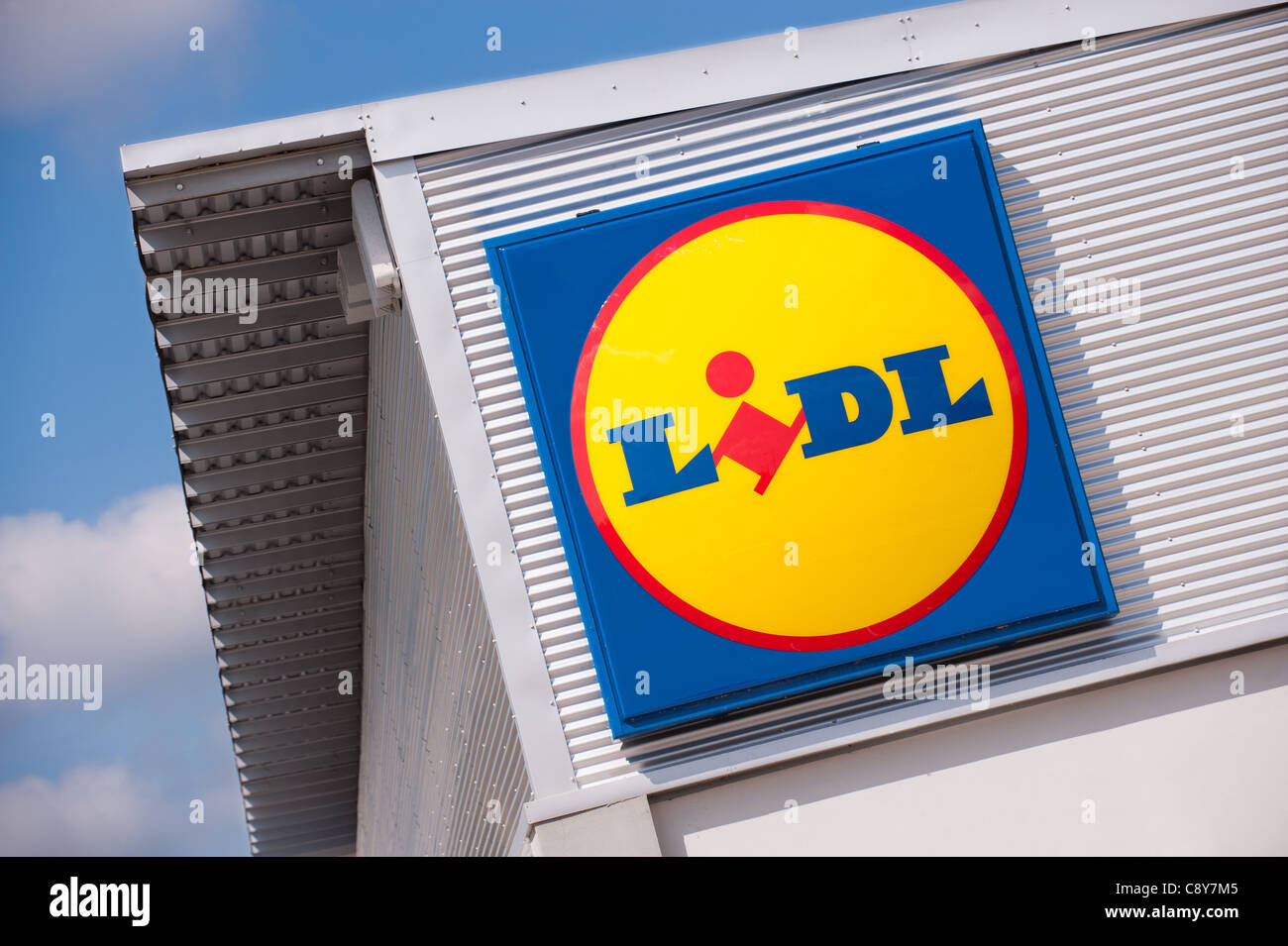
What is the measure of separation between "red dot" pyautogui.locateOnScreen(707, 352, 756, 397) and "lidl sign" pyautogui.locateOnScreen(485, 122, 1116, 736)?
0.01m

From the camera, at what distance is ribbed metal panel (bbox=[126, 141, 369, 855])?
333 inches

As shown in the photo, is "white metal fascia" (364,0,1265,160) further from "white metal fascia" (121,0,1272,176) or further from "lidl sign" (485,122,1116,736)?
"lidl sign" (485,122,1116,736)

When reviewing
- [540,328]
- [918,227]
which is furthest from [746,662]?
[918,227]

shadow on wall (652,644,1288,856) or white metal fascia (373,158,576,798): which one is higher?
white metal fascia (373,158,576,798)

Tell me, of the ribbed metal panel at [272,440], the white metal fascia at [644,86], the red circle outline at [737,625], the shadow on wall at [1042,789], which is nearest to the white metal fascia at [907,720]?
the shadow on wall at [1042,789]

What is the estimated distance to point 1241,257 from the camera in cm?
799

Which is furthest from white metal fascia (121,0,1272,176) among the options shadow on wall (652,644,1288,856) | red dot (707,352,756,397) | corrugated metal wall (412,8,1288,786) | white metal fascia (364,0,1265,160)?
shadow on wall (652,644,1288,856)

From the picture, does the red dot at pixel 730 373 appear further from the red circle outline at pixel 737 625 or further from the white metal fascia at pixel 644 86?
the white metal fascia at pixel 644 86

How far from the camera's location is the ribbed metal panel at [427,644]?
810 cm

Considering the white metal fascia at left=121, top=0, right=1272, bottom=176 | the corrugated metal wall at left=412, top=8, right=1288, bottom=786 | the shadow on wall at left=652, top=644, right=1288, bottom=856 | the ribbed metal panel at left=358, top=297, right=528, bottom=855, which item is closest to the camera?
the shadow on wall at left=652, top=644, right=1288, bottom=856

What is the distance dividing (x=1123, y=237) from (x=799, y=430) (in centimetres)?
249

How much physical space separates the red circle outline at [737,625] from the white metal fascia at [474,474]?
0.60m
